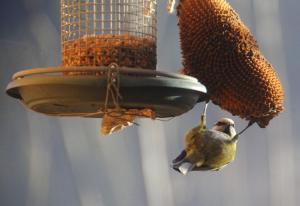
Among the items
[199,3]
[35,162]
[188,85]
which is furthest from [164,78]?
[35,162]

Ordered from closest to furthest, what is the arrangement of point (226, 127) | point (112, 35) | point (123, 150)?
point (112, 35)
point (226, 127)
point (123, 150)

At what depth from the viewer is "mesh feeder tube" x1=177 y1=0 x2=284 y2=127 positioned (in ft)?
4.15

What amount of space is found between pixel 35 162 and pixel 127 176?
34cm

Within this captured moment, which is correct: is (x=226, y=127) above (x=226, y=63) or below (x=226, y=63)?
below

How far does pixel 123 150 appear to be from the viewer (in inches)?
99.4

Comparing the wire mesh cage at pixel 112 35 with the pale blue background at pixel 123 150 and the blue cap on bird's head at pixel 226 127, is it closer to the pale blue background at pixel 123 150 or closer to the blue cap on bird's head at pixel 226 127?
the blue cap on bird's head at pixel 226 127

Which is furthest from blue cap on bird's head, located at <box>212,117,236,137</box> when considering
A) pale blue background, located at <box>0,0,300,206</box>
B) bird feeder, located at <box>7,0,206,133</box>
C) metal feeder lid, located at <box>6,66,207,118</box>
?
pale blue background, located at <box>0,0,300,206</box>

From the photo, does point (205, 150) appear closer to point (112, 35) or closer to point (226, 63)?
point (226, 63)

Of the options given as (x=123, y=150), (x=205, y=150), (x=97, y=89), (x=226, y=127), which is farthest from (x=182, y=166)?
(x=123, y=150)

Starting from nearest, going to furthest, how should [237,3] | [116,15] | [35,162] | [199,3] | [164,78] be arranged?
[164,78]
[199,3]
[116,15]
[35,162]
[237,3]

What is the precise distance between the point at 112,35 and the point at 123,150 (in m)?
1.31

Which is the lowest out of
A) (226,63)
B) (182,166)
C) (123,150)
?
(123,150)

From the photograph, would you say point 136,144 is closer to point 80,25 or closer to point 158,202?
point 158,202

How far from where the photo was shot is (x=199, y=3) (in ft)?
4.21
